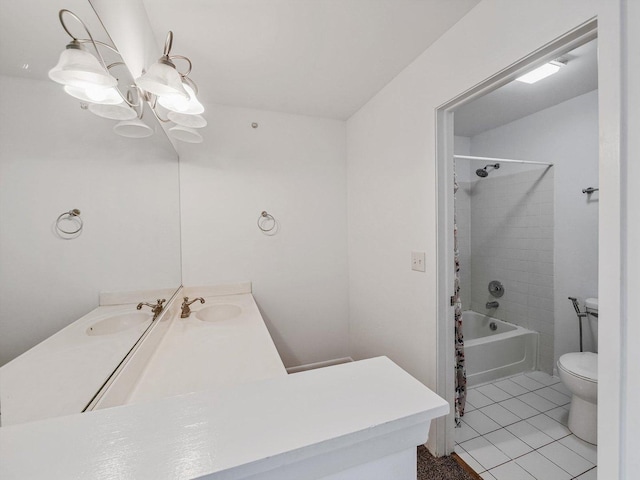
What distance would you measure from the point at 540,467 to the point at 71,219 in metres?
2.44

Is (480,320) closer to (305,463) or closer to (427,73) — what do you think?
(427,73)

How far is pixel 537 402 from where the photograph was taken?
2.09 meters

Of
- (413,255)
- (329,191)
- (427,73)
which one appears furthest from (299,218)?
(427,73)

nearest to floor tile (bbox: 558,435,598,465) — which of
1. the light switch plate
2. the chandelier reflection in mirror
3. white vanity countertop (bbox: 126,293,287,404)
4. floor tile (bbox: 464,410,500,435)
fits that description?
floor tile (bbox: 464,410,500,435)

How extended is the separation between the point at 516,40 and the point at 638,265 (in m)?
0.95

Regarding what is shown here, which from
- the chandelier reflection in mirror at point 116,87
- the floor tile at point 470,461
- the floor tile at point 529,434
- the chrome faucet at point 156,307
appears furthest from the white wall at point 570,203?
the chrome faucet at point 156,307

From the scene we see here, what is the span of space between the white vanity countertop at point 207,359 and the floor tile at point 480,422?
5.30ft

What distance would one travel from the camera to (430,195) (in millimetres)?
1571

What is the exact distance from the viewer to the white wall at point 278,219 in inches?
87.3

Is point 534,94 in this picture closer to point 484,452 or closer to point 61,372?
point 484,452

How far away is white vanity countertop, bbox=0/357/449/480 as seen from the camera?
1.19ft

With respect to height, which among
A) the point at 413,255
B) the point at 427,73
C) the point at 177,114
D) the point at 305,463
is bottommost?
the point at 305,463

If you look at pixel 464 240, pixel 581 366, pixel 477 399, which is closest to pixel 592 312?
pixel 581 366

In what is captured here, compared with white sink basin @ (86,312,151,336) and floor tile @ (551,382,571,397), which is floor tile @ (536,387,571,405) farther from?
white sink basin @ (86,312,151,336)
